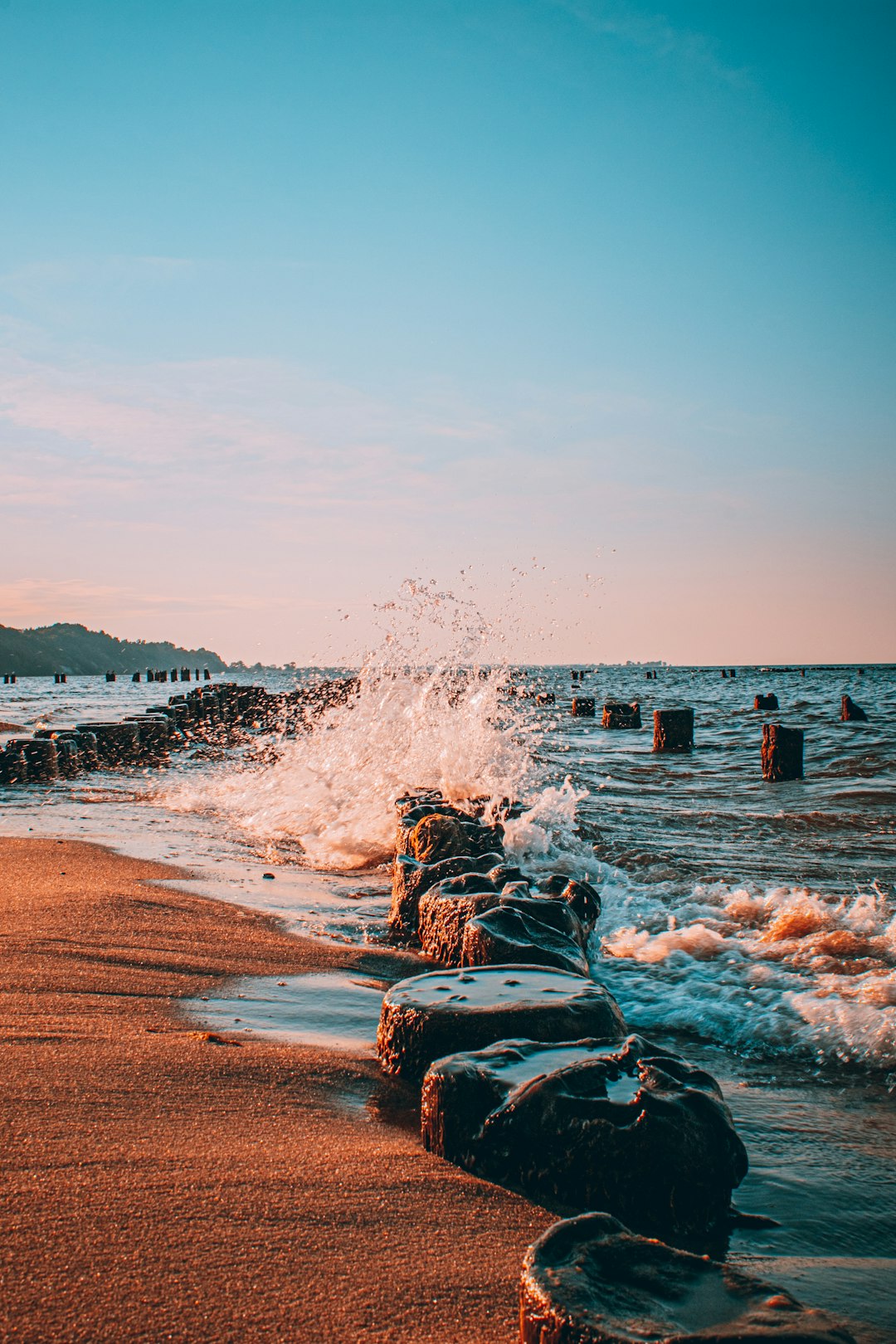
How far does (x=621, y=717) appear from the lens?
24.3m

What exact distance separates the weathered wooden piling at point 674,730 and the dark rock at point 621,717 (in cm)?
658

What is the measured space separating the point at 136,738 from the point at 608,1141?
1374 centimetres

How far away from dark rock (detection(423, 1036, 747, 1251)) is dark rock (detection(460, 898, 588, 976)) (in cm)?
108

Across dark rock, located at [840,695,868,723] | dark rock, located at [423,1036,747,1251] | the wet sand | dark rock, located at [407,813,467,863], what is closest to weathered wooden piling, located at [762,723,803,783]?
dark rock, located at [407,813,467,863]

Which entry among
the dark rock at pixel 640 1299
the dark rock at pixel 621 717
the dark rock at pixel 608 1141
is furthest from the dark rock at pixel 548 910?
the dark rock at pixel 621 717

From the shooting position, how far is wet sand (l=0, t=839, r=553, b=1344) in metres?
1.59

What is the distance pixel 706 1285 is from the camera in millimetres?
1529

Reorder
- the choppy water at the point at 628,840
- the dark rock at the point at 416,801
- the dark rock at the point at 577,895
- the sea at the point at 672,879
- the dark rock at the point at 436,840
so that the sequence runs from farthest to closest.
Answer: the dark rock at the point at 416,801
the dark rock at the point at 436,840
the dark rock at the point at 577,895
the choppy water at the point at 628,840
the sea at the point at 672,879

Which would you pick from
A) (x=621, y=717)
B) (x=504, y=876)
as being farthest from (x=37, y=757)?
(x=621, y=717)

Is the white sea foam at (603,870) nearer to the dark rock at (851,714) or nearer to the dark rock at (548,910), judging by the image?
the dark rock at (548,910)

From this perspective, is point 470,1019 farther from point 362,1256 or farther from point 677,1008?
point 677,1008

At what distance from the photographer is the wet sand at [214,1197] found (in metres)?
1.59

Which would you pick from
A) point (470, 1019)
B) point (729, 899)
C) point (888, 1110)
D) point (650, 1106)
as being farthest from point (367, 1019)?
point (729, 899)

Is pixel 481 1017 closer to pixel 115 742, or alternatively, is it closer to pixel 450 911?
pixel 450 911
